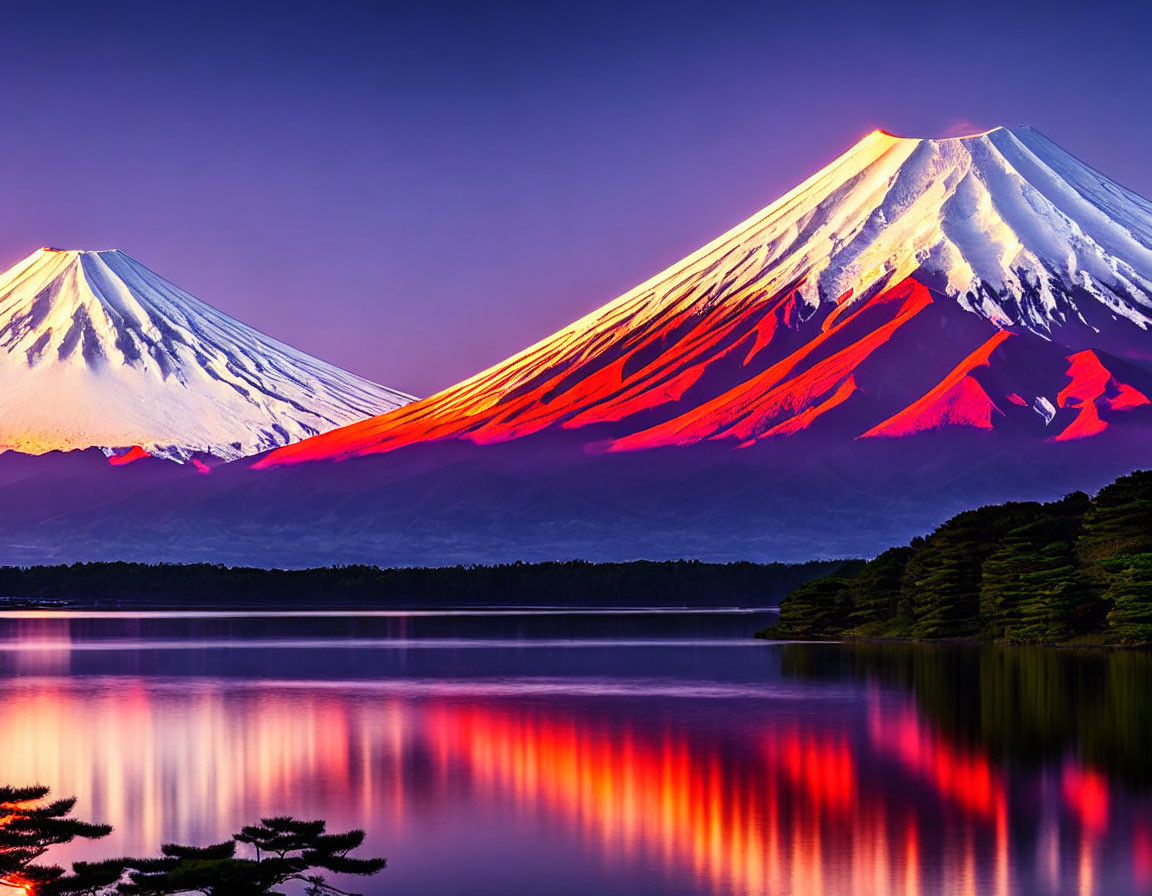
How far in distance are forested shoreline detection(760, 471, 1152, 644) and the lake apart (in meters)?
2.56

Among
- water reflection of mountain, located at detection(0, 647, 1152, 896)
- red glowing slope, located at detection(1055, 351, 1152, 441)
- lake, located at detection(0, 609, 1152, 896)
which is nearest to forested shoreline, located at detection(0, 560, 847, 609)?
red glowing slope, located at detection(1055, 351, 1152, 441)

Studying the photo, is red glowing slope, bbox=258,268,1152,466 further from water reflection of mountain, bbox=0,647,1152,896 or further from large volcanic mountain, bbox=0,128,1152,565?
water reflection of mountain, bbox=0,647,1152,896

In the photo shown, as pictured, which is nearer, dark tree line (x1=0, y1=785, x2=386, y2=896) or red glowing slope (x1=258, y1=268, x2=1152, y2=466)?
dark tree line (x1=0, y1=785, x2=386, y2=896)

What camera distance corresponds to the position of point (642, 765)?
33.2m

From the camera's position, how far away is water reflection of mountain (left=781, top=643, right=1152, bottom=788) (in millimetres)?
33812

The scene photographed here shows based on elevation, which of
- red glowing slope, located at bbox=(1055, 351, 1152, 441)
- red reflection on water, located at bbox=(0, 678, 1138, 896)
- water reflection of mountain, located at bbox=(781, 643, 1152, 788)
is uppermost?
red glowing slope, located at bbox=(1055, 351, 1152, 441)

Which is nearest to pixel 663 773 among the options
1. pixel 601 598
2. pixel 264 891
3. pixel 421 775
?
pixel 421 775

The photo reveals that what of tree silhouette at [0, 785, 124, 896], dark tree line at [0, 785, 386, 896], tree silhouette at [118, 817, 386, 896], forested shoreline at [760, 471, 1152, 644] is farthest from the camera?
forested shoreline at [760, 471, 1152, 644]

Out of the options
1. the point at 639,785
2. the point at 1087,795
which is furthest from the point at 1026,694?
the point at 639,785

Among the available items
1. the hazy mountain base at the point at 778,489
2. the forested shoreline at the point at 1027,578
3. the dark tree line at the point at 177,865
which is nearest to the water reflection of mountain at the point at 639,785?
the dark tree line at the point at 177,865

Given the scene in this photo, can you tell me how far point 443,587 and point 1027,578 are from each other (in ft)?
331

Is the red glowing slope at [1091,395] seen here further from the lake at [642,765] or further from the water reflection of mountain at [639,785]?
the water reflection of mountain at [639,785]

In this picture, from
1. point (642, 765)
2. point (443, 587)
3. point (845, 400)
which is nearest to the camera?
point (642, 765)

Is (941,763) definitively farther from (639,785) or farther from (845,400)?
(845,400)
